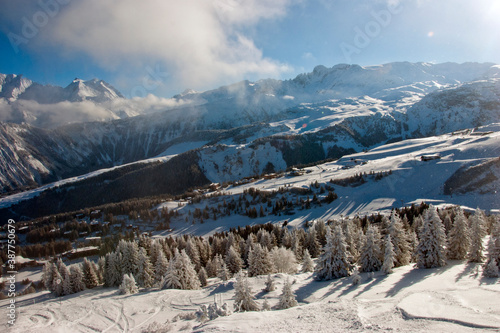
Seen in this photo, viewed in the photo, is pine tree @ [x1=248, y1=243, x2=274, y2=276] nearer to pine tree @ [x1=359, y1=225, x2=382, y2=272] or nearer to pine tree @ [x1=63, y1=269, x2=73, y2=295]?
pine tree @ [x1=359, y1=225, x2=382, y2=272]

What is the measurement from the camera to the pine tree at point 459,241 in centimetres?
3461

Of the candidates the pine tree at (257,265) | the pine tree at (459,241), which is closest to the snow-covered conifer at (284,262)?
the pine tree at (257,265)

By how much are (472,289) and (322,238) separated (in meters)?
49.7

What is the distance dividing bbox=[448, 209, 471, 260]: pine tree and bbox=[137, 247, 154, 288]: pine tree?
50.2m

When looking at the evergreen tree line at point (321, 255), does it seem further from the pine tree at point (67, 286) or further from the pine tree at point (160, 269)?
the pine tree at point (67, 286)

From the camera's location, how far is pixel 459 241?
35.3 meters

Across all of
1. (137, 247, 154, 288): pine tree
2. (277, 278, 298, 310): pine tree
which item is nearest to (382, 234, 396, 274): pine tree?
(277, 278, 298, 310): pine tree

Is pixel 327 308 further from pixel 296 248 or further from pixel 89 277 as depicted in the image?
pixel 89 277

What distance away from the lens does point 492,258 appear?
92.3 feet

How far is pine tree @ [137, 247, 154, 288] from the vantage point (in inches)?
2078

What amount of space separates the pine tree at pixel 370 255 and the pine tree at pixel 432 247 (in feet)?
15.5

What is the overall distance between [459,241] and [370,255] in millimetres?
11332

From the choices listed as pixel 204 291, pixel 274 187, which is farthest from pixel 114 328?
pixel 274 187

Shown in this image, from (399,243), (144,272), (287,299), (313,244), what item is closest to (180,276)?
(144,272)
